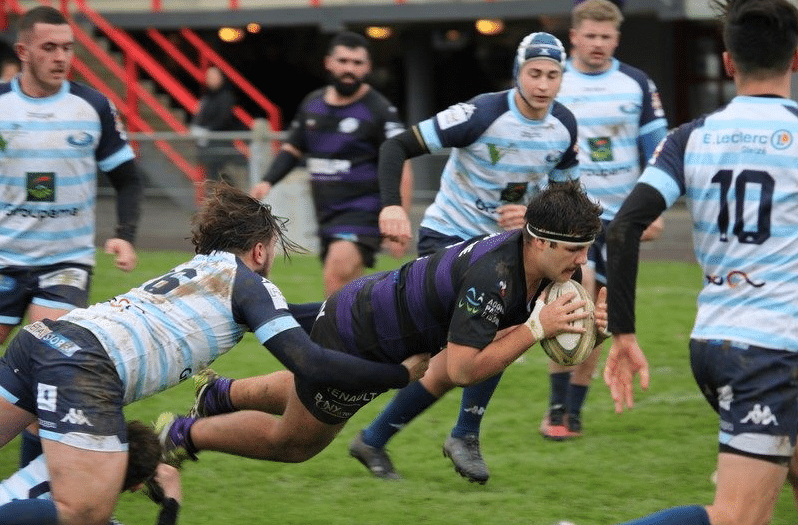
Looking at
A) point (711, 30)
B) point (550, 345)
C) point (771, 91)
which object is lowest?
point (550, 345)

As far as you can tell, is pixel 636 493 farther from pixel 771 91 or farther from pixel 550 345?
pixel 771 91

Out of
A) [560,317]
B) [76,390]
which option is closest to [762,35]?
[560,317]

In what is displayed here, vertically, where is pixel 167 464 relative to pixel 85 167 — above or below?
below

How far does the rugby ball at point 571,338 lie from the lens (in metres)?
5.11

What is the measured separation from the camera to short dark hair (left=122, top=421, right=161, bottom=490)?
5.11m

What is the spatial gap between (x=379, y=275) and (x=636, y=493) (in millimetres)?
1745

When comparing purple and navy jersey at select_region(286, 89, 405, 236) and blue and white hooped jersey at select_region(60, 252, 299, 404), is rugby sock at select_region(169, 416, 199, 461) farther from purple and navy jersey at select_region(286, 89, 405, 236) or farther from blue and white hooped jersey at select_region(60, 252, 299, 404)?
purple and navy jersey at select_region(286, 89, 405, 236)

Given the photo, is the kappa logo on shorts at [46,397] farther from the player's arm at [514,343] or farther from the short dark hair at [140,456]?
the player's arm at [514,343]

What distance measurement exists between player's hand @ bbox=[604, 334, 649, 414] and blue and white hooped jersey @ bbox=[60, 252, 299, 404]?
4.00 ft

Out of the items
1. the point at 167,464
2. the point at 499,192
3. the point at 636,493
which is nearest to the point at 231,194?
the point at 167,464

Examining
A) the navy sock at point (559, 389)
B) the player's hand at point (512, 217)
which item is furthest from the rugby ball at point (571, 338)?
the navy sock at point (559, 389)

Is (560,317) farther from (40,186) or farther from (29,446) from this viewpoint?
(40,186)

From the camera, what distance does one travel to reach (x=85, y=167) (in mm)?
6656

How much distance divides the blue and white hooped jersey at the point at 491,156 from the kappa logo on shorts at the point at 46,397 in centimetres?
255
